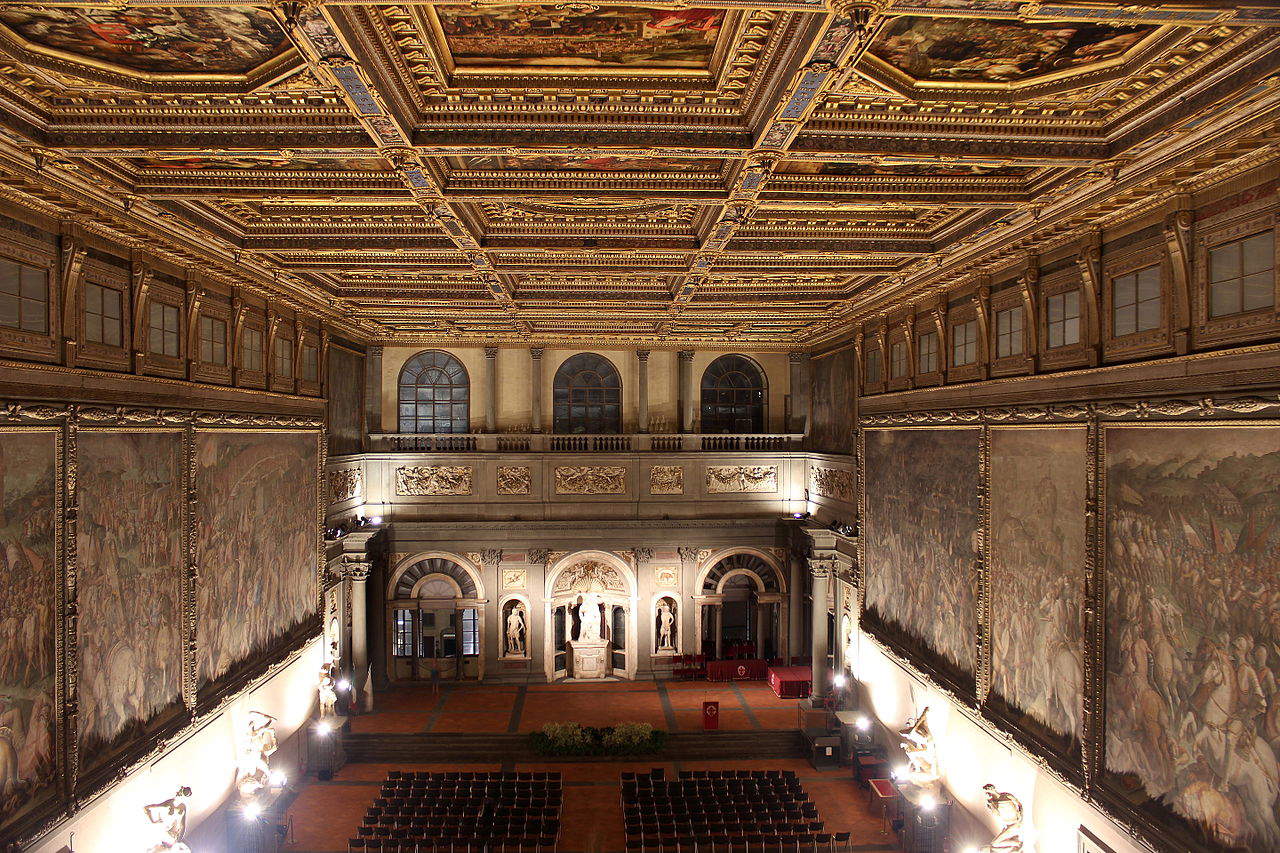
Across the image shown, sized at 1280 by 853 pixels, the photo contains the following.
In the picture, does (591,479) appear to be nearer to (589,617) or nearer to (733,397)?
(589,617)

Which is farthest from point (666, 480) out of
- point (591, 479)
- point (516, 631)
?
point (516, 631)

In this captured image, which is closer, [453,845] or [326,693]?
[453,845]

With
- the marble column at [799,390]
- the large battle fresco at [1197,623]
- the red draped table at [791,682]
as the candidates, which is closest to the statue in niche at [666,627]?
the red draped table at [791,682]

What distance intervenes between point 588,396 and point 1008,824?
15897mm

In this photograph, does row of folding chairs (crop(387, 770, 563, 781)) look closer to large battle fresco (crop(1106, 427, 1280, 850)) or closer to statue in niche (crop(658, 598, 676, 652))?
statue in niche (crop(658, 598, 676, 652))

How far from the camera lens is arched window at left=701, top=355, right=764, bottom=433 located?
22781 millimetres

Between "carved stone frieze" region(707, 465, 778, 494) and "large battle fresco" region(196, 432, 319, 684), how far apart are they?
11092 millimetres

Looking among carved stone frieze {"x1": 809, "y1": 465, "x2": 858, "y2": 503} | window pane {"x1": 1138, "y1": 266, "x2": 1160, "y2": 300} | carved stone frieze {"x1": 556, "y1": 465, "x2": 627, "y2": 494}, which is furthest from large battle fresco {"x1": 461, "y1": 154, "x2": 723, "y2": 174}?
carved stone frieze {"x1": 556, "y1": 465, "x2": 627, "y2": 494}

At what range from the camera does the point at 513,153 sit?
7.00 m

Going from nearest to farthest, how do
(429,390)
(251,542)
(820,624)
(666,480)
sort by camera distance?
1. (251,542)
2. (820,624)
3. (666,480)
4. (429,390)

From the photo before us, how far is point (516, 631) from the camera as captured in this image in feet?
69.3

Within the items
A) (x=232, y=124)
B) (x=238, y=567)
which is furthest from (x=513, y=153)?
(x=238, y=567)

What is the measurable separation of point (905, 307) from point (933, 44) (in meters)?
9.25

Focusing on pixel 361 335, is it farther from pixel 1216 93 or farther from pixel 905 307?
pixel 1216 93
